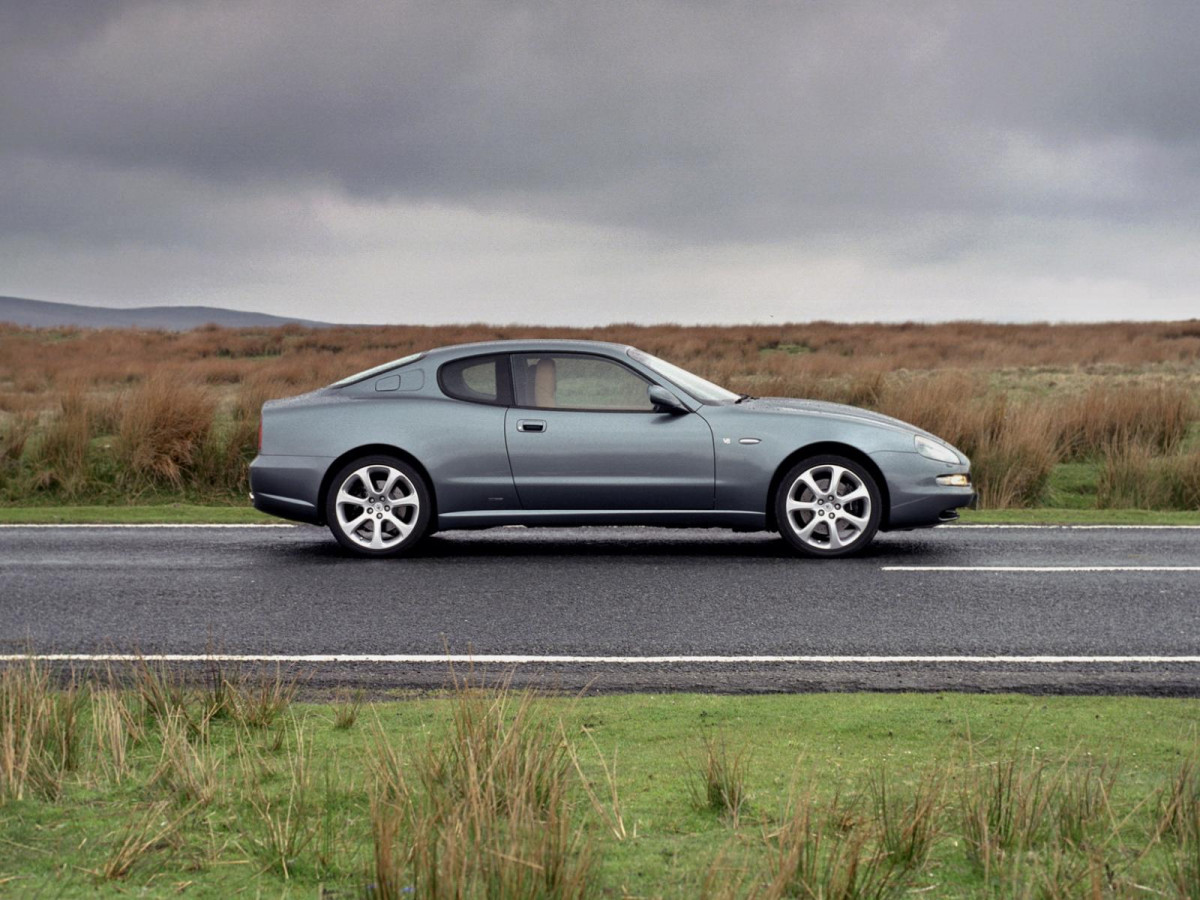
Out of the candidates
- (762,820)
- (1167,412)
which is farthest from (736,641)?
(1167,412)

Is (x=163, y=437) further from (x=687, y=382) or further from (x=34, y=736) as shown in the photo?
(x=34, y=736)

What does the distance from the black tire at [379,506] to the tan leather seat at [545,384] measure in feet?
3.63

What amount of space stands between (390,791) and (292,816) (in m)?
0.29

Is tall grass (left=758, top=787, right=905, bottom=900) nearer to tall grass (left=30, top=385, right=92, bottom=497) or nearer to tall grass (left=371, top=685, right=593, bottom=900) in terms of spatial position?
tall grass (left=371, top=685, right=593, bottom=900)

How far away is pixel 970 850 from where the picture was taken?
3.64 metres

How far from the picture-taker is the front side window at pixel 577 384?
10266 mm

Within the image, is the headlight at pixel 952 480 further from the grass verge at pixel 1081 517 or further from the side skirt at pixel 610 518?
the grass verge at pixel 1081 517

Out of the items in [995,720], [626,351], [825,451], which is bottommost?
[995,720]

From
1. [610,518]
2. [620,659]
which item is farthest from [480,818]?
[610,518]

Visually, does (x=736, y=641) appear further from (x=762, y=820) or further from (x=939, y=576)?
(x=762, y=820)

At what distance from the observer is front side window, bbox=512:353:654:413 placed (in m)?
10.3

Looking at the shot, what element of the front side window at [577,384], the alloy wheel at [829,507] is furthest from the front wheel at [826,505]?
the front side window at [577,384]

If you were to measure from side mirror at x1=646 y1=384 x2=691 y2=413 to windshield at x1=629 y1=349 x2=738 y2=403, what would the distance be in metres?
0.20

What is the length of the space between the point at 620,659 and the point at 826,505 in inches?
144
